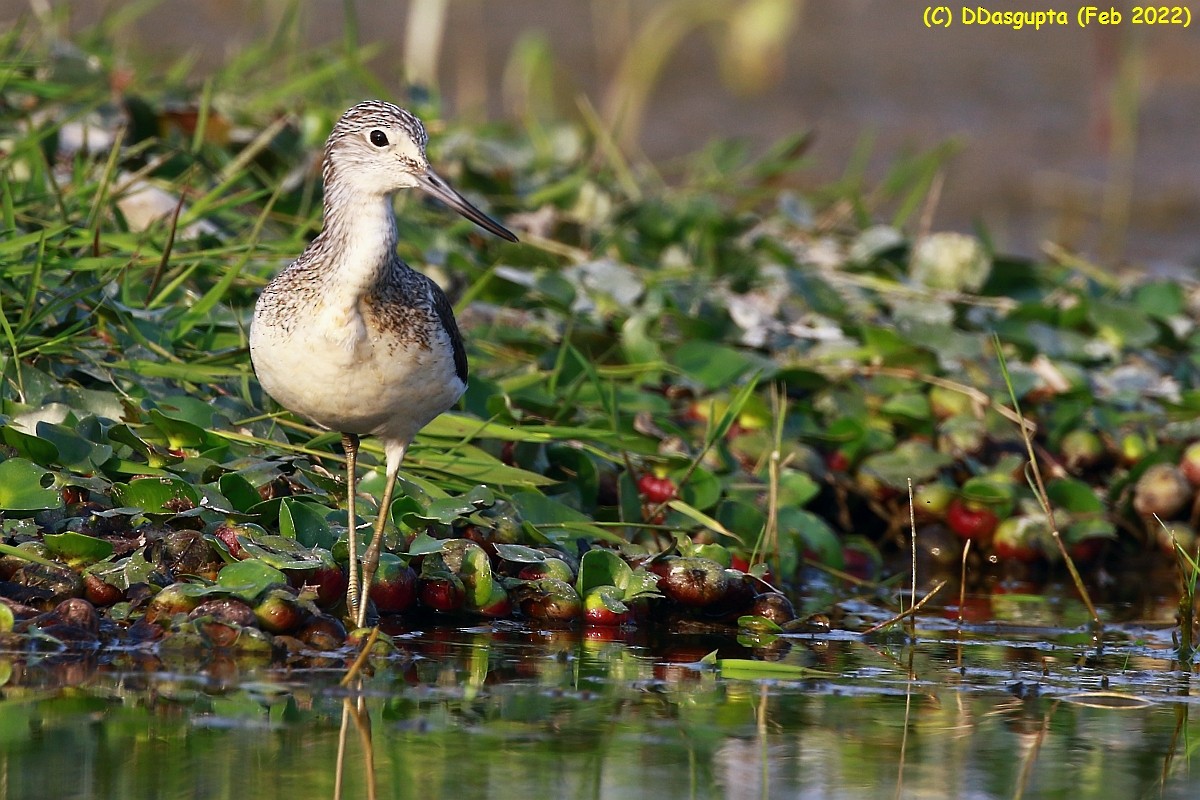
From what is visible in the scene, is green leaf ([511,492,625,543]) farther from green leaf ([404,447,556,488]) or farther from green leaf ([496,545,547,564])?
green leaf ([496,545,547,564])

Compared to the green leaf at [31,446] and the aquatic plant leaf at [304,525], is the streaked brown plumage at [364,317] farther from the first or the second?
the green leaf at [31,446]

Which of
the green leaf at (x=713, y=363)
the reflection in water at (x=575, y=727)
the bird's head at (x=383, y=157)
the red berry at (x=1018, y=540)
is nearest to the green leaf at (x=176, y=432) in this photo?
the bird's head at (x=383, y=157)

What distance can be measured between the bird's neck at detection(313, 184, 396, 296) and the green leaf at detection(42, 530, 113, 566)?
2.83 feet

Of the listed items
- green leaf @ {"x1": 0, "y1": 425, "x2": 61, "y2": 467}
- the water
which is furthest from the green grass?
the water

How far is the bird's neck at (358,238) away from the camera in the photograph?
4.11 metres

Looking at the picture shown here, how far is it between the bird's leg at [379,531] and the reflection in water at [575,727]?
0.14 m

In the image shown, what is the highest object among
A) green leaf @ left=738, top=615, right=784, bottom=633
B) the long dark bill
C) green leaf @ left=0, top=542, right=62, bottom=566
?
the long dark bill

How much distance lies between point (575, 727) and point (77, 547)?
1.39 m

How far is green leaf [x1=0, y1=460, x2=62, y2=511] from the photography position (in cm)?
418

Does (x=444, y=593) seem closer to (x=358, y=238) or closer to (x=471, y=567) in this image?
(x=471, y=567)

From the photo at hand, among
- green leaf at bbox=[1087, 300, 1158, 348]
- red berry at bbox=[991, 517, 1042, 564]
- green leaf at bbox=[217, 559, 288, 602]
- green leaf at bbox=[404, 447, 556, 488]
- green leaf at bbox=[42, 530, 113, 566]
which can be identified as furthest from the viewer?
green leaf at bbox=[1087, 300, 1158, 348]

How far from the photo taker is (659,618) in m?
4.74

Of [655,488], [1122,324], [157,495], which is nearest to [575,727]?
[157,495]

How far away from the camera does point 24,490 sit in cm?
420
